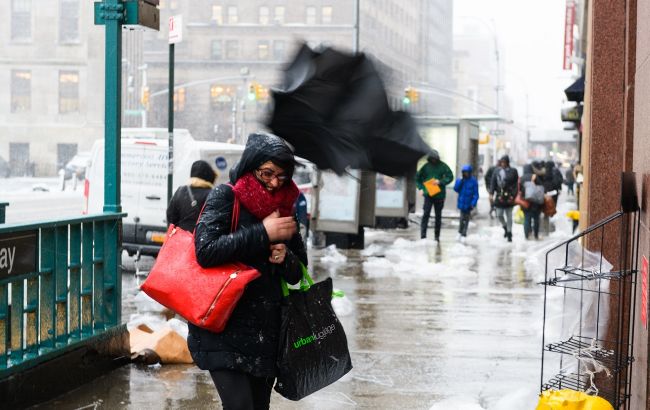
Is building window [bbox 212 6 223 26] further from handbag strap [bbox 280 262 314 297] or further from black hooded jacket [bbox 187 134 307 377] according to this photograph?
black hooded jacket [bbox 187 134 307 377]

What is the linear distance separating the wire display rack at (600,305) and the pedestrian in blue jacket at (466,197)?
12.9 metres

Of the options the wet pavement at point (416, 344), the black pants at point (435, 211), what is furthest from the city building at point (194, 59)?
the black pants at point (435, 211)

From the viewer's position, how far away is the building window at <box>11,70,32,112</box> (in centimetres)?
4022

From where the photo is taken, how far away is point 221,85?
83.2 metres

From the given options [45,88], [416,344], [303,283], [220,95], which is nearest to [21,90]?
[45,88]

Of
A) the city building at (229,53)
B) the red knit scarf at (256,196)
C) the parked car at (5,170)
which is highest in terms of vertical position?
the city building at (229,53)

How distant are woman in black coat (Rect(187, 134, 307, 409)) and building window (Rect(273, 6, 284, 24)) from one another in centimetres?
6437

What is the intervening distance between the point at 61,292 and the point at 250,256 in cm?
307

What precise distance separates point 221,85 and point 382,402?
77684mm

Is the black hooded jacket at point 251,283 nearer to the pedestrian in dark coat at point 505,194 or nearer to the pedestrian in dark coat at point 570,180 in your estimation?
the pedestrian in dark coat at point 505,194

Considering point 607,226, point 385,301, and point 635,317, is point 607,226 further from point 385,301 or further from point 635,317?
point 385,301

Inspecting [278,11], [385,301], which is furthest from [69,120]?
[385,301]

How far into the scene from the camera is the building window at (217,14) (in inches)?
2537

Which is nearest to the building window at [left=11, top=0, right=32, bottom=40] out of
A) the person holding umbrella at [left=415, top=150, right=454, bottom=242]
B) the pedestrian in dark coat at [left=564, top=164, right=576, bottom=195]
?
the person holding umbrella at [left=415, top=150, right=454, bottom=242]
